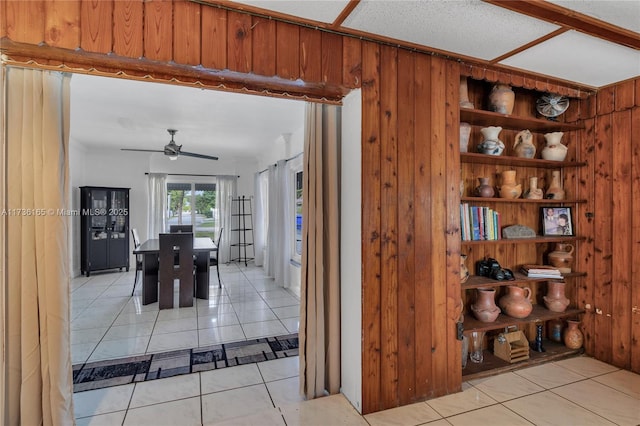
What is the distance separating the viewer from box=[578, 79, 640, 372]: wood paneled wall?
2.60 m

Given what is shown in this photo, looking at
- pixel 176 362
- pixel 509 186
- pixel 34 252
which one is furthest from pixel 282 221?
pixel 34 252

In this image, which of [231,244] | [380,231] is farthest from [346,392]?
[231,244]

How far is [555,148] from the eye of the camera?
2836 mm

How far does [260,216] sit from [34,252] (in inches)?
223

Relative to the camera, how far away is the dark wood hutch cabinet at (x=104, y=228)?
6.04 meters

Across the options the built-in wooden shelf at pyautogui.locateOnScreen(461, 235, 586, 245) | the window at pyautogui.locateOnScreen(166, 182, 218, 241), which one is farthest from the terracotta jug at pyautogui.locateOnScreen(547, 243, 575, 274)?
the window at pyautogui.locateOnScreen(166, 182, 218, 241)

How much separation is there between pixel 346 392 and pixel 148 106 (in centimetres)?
366

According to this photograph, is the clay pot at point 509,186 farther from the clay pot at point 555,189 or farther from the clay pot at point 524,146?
the clay pot at point 555,189

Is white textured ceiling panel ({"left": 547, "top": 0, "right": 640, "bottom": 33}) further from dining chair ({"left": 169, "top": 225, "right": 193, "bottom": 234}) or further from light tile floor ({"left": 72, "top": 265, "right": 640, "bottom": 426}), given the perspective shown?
dining chair ({"left": 169, "top": 225, "right": 193, "bottom": 234})

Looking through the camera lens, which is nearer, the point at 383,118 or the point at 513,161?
the point at 383,118

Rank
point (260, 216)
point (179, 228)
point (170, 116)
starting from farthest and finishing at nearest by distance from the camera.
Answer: point (260, 216)
point (179, 228)
point (170, 116)

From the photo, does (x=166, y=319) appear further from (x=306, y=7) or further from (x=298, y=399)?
(x=306, y=7)

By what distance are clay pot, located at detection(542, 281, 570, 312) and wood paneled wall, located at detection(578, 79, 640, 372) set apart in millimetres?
→ 269

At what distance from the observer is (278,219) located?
5.60 m
